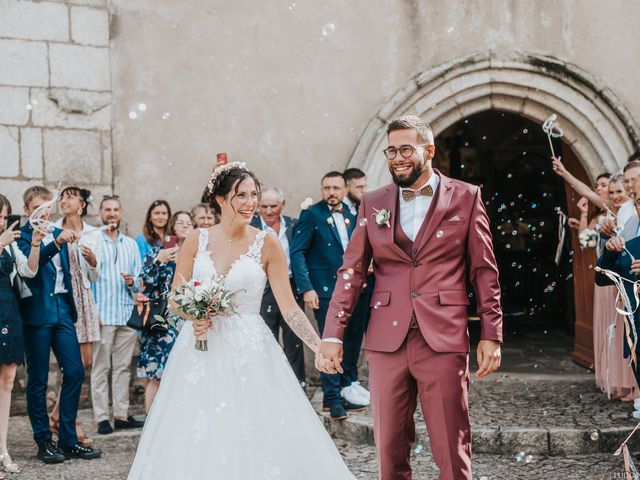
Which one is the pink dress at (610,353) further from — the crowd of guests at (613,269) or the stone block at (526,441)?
the stone block at (526,441)

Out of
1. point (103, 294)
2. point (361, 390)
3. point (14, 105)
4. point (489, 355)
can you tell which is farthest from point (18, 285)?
point (489, 355)

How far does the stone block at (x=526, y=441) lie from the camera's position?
592cm

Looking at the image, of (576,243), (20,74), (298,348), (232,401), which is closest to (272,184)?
(298,348)

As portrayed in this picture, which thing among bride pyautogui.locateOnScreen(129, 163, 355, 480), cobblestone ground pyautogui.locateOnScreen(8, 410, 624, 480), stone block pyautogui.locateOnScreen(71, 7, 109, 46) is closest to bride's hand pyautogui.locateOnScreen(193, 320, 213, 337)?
bride pyautogui.locateOnScreen(129, 163, 355, 480)

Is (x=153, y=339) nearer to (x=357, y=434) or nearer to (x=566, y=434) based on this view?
(x=357, y=434)

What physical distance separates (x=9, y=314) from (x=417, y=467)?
2.98 metres

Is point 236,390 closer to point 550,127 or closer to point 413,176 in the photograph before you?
point 413,176

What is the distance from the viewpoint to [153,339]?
6.55 m

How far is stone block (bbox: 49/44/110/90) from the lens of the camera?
307 inches

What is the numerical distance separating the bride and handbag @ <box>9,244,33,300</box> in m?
1.73

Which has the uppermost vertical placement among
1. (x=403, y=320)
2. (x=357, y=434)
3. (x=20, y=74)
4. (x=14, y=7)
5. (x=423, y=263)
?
(x=14, y=7)

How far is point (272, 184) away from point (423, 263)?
4692 mm

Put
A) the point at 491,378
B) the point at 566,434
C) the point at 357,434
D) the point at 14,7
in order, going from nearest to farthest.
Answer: the point at 566,434 → the point at 357,434 → the point at 14,7 → the point at 491,378

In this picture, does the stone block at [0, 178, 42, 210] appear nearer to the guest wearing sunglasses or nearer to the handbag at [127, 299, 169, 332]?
the guest wearing sunglasses
